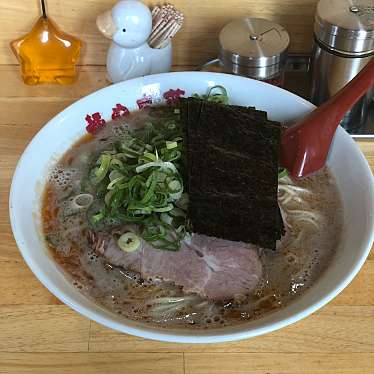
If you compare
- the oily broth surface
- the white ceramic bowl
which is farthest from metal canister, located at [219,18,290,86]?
the oily broth surface

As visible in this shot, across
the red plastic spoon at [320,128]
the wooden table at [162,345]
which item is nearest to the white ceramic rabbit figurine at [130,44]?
the red plastic spoon at [320,128]

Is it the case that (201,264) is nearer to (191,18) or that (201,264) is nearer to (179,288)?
(179,288)

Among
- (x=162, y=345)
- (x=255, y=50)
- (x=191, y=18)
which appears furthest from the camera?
(x=191, y=18)

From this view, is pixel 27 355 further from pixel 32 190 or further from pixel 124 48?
pixel 124 48

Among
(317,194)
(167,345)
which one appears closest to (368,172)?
(317,194)

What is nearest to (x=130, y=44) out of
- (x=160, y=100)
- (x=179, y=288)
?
(x=160, y=100)

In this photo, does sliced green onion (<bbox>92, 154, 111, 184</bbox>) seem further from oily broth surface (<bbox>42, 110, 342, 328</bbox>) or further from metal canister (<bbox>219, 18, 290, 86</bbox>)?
metal canister (<bbox>219, 18, 290, 86</bbox>)

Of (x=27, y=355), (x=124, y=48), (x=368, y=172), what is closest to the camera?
(x=27, y=355)
